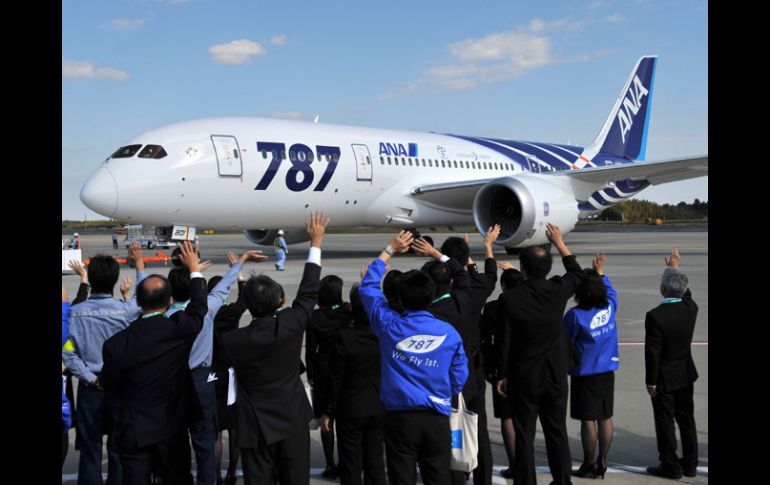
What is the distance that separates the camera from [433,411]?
3.60 meters

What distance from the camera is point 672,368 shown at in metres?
4.61

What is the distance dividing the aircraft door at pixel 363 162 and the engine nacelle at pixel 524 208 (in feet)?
9.08

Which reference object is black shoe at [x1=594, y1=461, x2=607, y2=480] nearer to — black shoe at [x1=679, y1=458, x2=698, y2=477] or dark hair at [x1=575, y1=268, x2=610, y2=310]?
black shoe at [x1=679, y1=458, x2=698, y2=477]

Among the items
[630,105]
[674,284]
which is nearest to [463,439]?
[674,284]

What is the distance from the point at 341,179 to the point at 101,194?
577 centimetres

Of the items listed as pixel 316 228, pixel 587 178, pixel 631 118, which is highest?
pixel 631 118

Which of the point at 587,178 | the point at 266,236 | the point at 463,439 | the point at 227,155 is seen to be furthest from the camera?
the point at 266,236

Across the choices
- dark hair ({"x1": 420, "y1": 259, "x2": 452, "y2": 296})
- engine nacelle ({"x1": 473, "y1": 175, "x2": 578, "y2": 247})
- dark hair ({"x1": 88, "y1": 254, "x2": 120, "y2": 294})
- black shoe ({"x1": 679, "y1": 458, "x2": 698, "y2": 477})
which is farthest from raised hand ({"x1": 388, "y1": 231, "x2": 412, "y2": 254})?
engine nacelle ({"x1": 473, "y1": 175, "x2": 578, "y2": 247})

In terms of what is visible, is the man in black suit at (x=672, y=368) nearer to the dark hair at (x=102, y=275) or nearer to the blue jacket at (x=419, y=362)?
the blue jacket at (x=419, y=362)

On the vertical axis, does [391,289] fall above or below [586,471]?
above

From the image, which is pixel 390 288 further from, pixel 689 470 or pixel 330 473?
pixel 689 470
